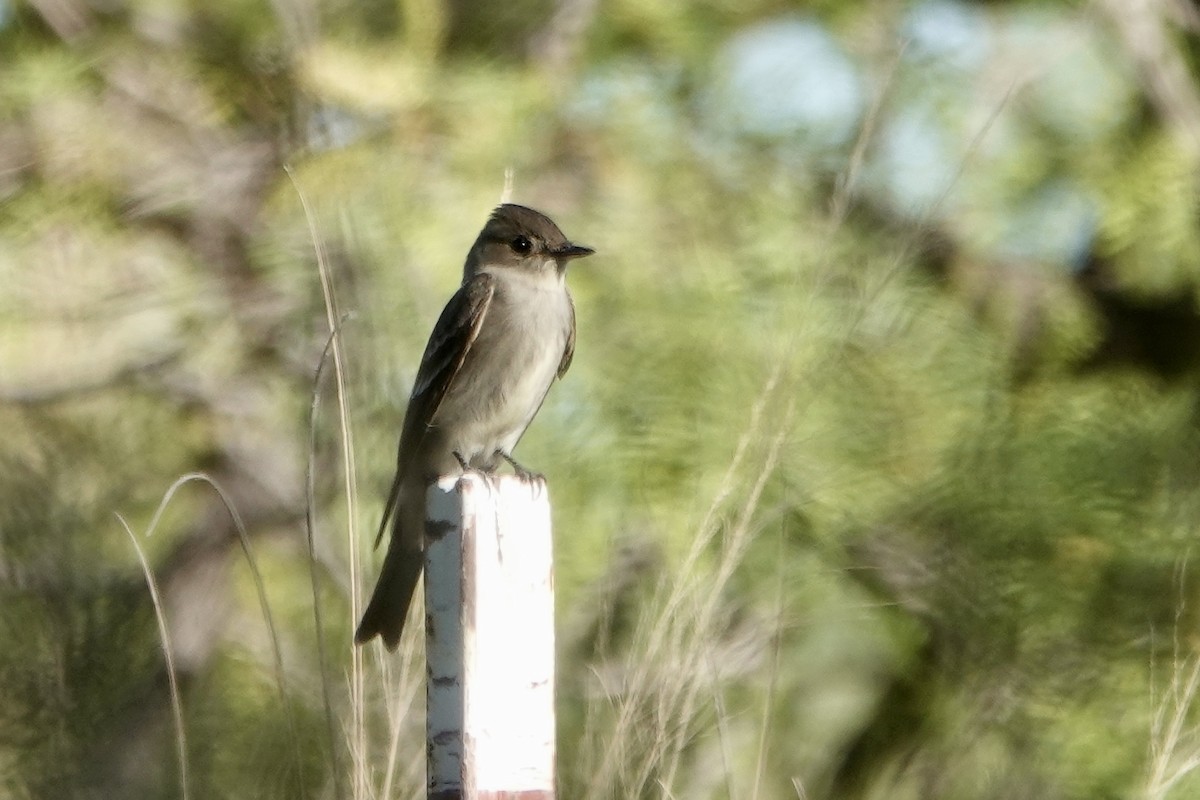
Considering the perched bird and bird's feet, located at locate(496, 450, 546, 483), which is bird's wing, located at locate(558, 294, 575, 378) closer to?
the perched bird

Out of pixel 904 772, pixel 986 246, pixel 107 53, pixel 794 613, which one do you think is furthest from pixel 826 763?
pixel 107 53

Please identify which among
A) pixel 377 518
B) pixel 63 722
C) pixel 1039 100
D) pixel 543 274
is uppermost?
pixel 1039 100

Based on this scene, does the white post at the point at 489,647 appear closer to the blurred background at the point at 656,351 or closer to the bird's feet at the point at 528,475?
the bird's feet at the point at 528,475

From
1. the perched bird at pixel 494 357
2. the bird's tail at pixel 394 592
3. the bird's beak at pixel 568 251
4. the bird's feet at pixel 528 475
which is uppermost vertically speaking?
the bird's beak at pixel 568 251

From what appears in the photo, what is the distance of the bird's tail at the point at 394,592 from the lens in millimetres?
2930

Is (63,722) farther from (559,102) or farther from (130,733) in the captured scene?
(559,102)

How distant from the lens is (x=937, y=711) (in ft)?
14.9

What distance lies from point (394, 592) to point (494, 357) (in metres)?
0.91

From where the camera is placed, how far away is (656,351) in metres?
4.50

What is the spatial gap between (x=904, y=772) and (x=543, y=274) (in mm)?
1662

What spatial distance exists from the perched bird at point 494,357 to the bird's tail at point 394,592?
0.93ft

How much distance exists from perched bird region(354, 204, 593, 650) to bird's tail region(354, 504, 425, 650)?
0.28 metres

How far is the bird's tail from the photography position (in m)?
2.93

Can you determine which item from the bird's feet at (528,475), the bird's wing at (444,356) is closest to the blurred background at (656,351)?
the bird's wing at (444,356)
